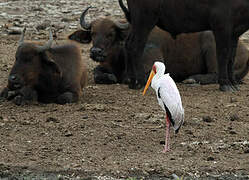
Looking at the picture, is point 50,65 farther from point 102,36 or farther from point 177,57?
point 177,57

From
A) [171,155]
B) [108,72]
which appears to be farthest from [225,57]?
[171,155]

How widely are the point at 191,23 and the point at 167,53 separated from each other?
0.99m

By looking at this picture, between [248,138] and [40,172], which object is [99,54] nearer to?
[248,138]

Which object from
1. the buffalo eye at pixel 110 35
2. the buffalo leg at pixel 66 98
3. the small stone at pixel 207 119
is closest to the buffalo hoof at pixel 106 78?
the buffalo eye at pixel 110 35

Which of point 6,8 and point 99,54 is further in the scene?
point 6,8

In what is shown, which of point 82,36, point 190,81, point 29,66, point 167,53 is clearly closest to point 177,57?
point 167,53

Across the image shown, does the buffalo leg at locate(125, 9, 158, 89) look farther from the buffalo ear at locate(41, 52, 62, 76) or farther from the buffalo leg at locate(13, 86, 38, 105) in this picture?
the buffalo leg at locate(13, 86, 38, 105)

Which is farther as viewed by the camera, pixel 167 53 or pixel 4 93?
pixel 167 53

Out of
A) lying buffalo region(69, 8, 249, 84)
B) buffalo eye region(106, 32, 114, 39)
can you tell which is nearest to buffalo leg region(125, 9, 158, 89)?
lying buffalo region(69, 8, 249, 84)

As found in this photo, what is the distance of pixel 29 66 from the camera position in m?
8.83

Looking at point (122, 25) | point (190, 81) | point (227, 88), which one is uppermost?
point (122, 25)

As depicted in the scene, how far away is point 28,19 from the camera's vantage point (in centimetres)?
1781

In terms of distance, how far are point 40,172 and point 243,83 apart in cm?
564

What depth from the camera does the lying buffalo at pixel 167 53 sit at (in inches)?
421
